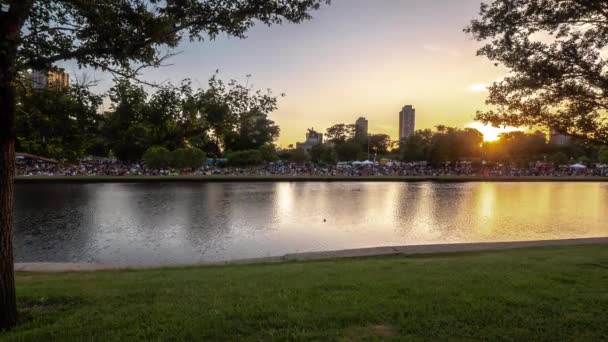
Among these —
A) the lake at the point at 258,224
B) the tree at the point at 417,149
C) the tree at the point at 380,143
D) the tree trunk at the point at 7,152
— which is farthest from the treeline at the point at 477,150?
the tree trunk at the point at 7,152

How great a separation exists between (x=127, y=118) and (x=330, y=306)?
361 cm

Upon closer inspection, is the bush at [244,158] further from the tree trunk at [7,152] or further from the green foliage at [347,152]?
the tree trunk at [7,152]

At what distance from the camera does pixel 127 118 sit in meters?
4.89

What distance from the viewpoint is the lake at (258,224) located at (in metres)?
13.2

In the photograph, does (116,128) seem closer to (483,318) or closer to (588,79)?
(483,318)

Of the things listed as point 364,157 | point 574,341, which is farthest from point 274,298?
point 364,157

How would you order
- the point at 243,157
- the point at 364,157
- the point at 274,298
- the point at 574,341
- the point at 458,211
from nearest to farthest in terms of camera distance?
1. the point at 574,341
2. the point at 274,298
3. the point at 458,211
4. the point at 243,157
5. the point at 364,157

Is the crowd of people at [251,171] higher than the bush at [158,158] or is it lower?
lower

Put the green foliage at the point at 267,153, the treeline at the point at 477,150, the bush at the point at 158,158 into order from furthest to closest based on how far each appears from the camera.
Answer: the treeline at the point at 477,150
the green foliage at the point at 267,153
the bush at the point at 158,158

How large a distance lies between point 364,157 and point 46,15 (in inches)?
3622

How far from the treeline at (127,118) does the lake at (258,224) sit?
25.1 feet

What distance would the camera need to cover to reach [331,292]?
5.67 m

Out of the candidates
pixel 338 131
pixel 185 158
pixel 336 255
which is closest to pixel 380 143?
pixel 338 131

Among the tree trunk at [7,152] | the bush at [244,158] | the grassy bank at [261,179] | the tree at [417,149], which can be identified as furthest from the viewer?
the tree at [417,149]
